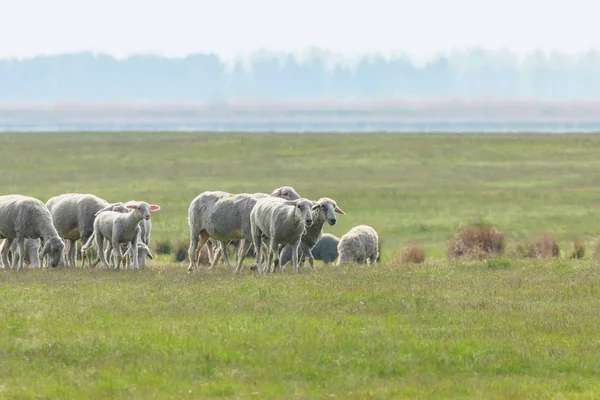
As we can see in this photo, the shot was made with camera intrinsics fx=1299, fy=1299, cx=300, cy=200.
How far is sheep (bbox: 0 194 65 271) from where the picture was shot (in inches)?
1003

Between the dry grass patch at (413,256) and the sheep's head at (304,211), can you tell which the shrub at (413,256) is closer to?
the dry grass patch at (413,256)

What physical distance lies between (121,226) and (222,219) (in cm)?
200

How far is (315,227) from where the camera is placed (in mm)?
25547

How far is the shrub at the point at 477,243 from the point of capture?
30.9 meters

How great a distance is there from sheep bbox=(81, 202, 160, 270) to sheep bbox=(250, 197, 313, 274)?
2.27 metres

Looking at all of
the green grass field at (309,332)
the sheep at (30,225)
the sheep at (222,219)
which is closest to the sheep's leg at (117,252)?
the green grass field at (309,332)

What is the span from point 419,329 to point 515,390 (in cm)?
312

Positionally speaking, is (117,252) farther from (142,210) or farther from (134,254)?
(142,210)

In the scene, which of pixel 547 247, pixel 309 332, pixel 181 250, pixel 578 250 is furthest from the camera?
pixel 181 250

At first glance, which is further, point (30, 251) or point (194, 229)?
point (30, 251)

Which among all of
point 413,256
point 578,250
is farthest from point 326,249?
point 578,250

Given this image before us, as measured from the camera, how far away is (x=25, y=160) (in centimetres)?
6600

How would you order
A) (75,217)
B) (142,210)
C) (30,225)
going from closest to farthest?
(142,210)
(30,225)
(75,217)

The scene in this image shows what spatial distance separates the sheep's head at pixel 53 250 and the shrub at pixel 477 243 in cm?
983
